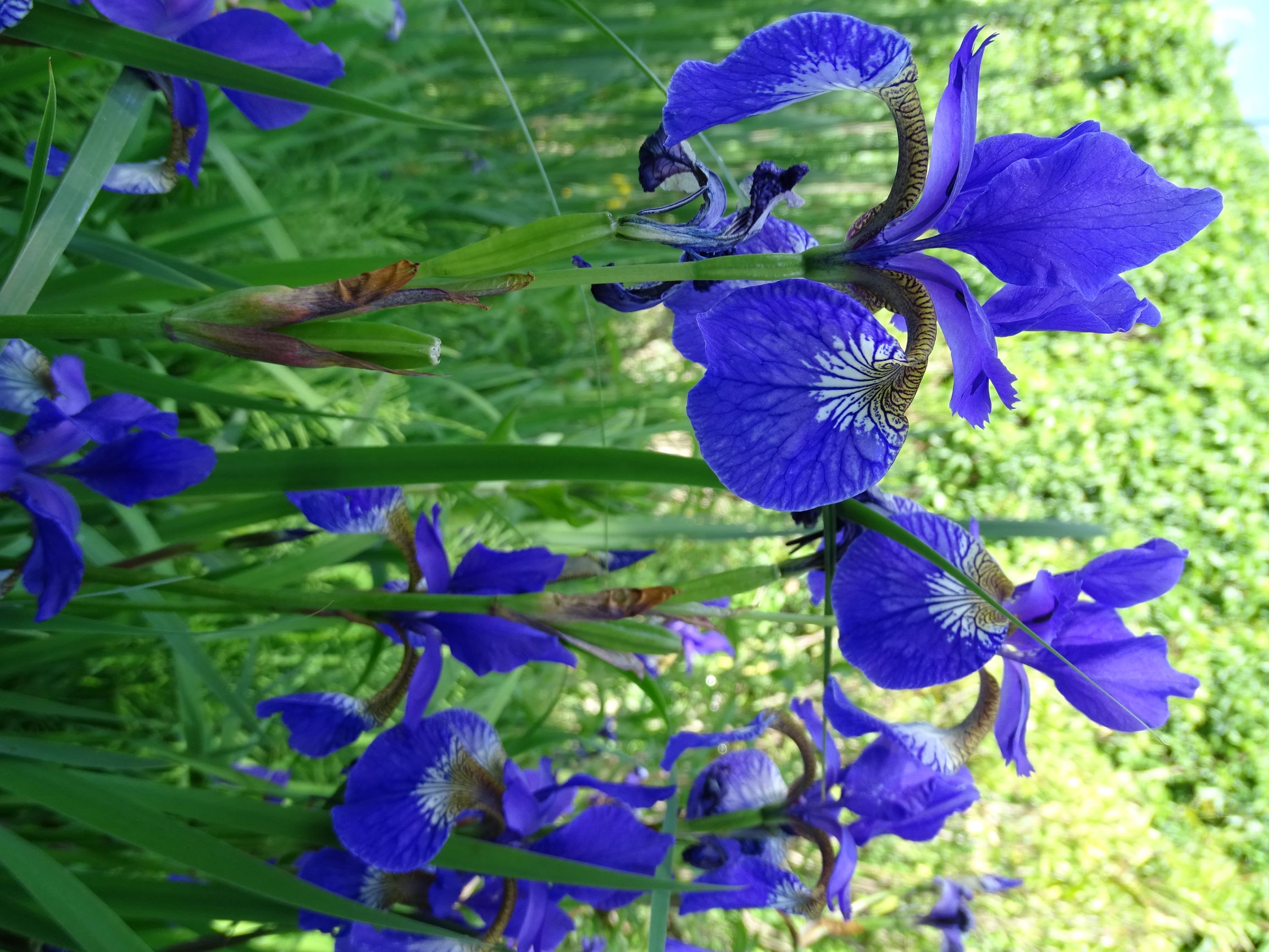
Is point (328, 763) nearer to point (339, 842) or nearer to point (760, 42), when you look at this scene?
point (339, 842)

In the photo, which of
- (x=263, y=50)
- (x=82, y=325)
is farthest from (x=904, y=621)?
(x=263, y=50)

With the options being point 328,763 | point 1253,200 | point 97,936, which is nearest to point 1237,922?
point 1253,200

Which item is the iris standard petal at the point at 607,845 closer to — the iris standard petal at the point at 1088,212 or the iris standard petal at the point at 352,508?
the iris standard petal at the point at 352,508

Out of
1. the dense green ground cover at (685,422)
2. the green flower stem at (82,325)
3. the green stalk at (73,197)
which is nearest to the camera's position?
the green flower stem at (82,325)

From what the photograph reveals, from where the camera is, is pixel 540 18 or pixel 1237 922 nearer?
pixel 540 18

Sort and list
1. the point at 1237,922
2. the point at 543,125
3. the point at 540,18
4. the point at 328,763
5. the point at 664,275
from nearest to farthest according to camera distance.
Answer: the point at 664,275, the point at 328,763, the point at 540,18, the point at 543,125, the point at 1237,922

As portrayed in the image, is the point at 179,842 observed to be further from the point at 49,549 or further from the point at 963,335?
the point at 963,335

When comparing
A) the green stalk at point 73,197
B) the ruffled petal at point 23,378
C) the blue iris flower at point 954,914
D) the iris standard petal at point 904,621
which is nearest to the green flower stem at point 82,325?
the green stalk at point 73,197
